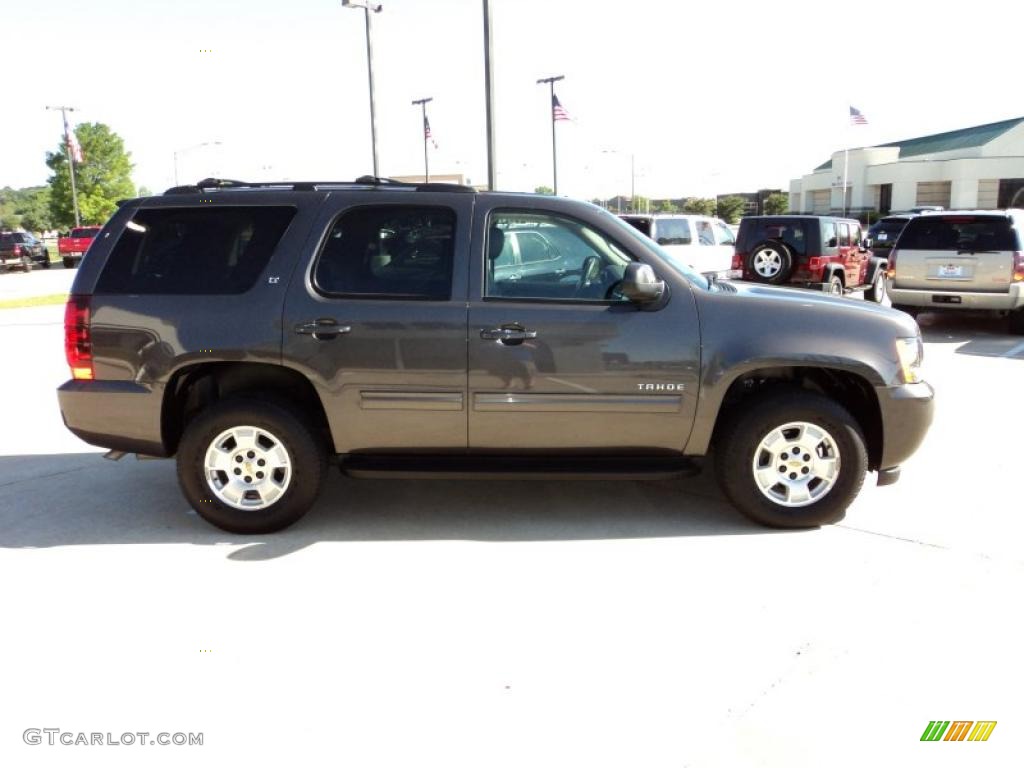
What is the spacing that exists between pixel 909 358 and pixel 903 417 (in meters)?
0.33

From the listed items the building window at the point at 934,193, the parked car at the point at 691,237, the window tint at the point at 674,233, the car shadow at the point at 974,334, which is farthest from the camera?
the building window at the point at 934,193

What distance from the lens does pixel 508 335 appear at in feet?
14.5

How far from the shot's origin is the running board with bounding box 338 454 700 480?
14.8ft

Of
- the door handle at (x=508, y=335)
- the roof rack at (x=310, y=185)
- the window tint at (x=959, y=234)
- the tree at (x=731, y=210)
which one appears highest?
the tree at (x=731, y=210)

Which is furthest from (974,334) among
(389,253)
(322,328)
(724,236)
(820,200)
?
(820,200)

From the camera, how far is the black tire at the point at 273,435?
4527mm

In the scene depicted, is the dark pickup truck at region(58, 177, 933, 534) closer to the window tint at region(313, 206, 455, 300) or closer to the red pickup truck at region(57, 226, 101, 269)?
the window tint at region(313, 206, 455, 300)

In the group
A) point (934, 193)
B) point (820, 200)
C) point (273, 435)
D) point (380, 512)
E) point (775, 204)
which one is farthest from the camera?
point (820, 200)

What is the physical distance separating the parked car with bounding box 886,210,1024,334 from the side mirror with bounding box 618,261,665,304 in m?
9.32

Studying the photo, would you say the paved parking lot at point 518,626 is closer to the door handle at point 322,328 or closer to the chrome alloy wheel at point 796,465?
the chrome alloy wheel at point 796,465

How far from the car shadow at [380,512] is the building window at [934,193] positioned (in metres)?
73.5

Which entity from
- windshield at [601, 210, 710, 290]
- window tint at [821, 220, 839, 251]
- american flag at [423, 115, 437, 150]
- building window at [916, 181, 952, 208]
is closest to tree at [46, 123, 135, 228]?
american flag at [423, 115, 437, 150]

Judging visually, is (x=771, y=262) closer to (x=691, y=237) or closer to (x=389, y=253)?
(x=691, y=237)

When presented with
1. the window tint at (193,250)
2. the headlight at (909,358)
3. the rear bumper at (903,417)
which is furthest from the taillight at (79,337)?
the headlight at (909,358)
